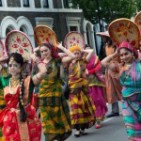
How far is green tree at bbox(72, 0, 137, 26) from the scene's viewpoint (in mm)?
27312

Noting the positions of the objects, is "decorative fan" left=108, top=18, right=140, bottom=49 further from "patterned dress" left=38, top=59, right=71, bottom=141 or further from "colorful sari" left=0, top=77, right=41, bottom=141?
"colorful sari" left=0, top=77, right=41, bottom=141

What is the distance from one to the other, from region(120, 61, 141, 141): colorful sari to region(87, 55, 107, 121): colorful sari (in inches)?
157

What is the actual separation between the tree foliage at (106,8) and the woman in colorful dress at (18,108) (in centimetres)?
2128

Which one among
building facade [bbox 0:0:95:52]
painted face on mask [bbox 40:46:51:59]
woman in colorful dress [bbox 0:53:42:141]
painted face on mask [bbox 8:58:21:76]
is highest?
building facade [bbox 0:0:95:52]

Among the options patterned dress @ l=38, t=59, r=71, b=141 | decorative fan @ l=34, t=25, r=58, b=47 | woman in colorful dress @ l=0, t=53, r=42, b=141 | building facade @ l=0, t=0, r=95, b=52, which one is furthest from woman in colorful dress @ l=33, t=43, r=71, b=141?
building facade @ l=0, t=0, r=95, b=52

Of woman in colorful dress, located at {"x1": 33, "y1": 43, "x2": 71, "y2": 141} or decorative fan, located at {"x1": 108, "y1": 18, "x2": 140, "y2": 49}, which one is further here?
woman in colorful dress, located at {"x1": 33, "y1": 43, "x2": 71, "y2": 141}

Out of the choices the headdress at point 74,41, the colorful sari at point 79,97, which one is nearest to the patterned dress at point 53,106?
the colorful sari at point 79,97

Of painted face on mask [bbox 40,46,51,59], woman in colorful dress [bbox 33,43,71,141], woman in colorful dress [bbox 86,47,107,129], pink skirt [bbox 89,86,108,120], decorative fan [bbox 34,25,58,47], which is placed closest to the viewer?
painted face on mask [bbox 40,46,51,59]

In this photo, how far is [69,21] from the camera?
94.7 feet

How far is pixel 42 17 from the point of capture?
26.5 meters

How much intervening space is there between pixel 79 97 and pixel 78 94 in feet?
0.17

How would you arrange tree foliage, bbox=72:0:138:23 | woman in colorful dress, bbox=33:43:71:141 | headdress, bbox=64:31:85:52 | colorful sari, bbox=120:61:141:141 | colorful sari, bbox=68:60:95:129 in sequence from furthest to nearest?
1. tree foliage, bbox=72:0:138:23
2. headdress, bbox=64:31:85:52
3. colorful sari, bbox=68:60:95:129
4. woman in colorful dress, bbox=33:43:71:141
5. colorful sari, bbox=120:61:141:141

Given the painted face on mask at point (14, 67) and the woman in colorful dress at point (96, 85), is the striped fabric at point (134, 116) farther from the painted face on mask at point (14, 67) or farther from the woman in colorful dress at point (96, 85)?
the woman in colorful dress at point (96, 85)

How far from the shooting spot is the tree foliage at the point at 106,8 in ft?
89.6
